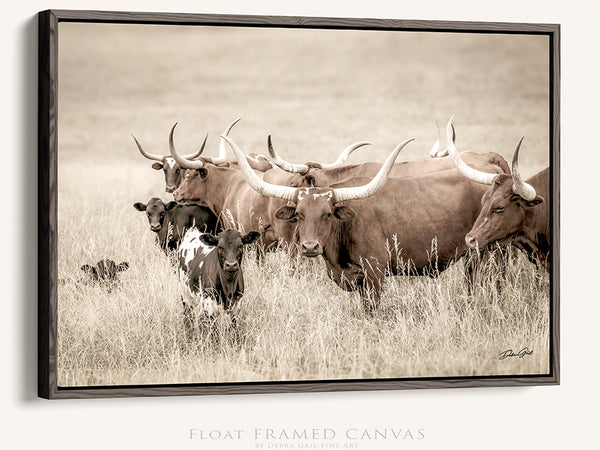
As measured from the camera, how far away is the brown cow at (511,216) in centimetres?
543

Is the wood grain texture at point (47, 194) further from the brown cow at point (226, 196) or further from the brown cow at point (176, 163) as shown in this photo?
the brown cow at point (226, 196)

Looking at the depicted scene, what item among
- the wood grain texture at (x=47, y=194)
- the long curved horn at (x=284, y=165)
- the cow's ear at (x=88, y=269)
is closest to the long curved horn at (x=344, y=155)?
the long curved horn at (x=284, y=165)

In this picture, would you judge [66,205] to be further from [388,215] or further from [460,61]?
[460,61]

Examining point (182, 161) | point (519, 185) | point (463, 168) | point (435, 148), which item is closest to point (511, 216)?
point (519, 185)

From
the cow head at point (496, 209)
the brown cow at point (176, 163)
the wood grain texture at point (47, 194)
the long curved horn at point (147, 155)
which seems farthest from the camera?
the cow head at point (496, 209)

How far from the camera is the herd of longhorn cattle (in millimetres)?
5242

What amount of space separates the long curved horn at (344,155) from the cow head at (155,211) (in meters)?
0.87

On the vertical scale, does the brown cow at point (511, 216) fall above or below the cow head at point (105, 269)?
above

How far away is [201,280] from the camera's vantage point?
205 inches

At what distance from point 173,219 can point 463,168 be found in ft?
5.13

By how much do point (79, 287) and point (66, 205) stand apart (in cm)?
41

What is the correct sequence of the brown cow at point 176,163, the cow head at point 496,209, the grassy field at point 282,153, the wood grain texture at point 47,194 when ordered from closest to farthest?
the wood grain texture at point 47,194 → the grassy field at point 282,153 → the brown cow at point 176,163 → the cow head at point 496,209

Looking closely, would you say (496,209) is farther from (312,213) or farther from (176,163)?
(176,163)
